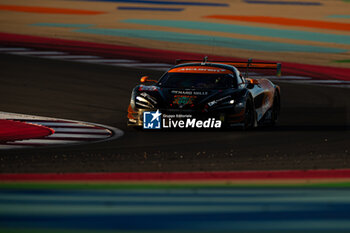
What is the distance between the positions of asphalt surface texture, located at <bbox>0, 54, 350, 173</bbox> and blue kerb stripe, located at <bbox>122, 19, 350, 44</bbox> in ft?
40.0

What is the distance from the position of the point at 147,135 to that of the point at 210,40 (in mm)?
18592

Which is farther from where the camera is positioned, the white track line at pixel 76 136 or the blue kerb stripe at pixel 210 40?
the blue kerb stripe at pixel 210 40

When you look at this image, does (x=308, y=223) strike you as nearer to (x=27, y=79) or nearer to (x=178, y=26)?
(x=27, y=79)

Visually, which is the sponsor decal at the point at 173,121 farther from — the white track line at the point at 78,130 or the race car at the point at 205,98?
the white track line at the point at 78,130

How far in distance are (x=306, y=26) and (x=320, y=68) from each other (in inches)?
464

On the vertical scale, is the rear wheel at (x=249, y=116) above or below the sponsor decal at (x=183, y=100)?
below

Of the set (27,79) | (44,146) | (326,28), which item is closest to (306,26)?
(326,28)

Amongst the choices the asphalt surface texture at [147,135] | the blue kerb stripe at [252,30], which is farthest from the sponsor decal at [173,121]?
the blue kerb stripe at [252,30]

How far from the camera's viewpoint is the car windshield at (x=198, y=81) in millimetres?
15297

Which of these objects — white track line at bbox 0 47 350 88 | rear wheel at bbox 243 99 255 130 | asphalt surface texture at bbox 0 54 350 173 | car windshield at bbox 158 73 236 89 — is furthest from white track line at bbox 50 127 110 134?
white track line at bbox 0 47 350 88

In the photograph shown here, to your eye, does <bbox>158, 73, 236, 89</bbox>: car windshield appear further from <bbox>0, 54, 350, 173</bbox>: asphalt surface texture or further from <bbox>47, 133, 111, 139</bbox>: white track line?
<bbox>47, 133, 111, 139</bbox>: white track line

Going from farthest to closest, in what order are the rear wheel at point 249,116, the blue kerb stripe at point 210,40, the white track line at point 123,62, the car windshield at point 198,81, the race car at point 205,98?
the blue kerb stripe at point 210,40
the white track line at point 123,62
the car windshield at point 198,81
the rear wheel at point 249,116
the race car at point 205,98

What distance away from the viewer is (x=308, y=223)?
24.0ft

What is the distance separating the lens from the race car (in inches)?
569
